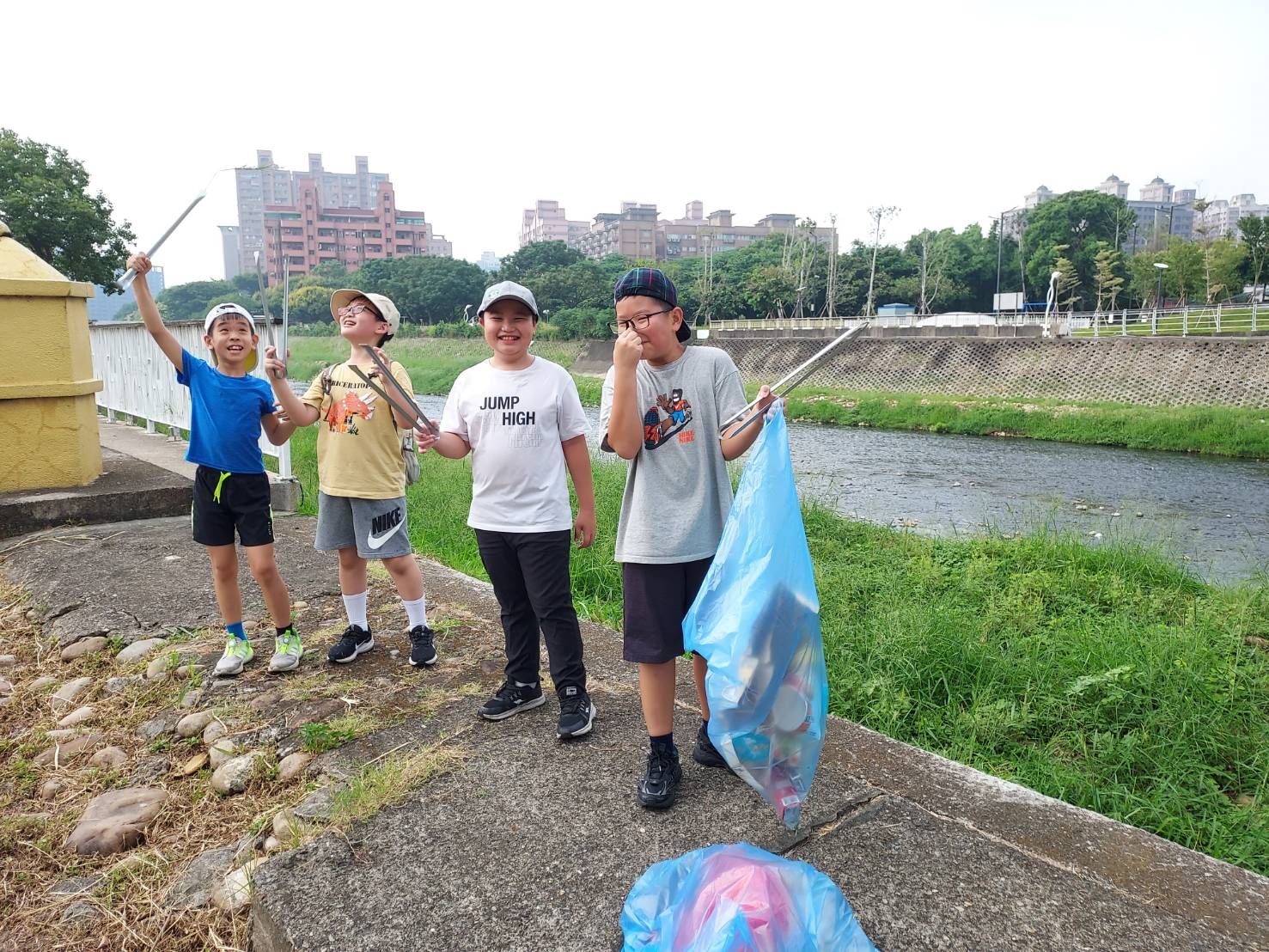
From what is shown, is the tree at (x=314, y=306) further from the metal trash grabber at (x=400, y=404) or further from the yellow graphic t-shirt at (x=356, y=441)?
the metal trash grabber at (x=400, y=404)

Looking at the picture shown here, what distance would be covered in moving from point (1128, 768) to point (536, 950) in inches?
93.3

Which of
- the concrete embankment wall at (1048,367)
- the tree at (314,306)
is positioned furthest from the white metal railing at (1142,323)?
the tree at (314,306)

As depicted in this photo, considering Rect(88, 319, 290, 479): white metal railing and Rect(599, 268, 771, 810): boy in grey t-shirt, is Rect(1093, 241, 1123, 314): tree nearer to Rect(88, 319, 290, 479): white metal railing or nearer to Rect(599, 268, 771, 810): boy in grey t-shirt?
Rect(88, 319, 290, 479): white metal railing

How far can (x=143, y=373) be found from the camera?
8.43 meters

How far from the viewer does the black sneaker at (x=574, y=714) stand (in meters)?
2.64

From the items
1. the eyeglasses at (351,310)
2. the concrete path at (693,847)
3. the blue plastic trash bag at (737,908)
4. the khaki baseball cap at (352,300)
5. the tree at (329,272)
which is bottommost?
the concrete path at (693,847)

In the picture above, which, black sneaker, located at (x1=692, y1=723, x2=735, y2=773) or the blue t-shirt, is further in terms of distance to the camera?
the blue t-shirt

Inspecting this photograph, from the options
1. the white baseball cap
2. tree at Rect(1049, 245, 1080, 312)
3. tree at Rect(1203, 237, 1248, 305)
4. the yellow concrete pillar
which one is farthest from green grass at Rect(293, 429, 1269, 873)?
tree at Rect(1049, 245, 1080, 312)

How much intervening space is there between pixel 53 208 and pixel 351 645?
24.2 m

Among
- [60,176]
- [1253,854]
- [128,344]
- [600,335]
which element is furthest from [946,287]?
[1253,854]

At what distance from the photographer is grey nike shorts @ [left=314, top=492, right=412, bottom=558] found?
126 inches

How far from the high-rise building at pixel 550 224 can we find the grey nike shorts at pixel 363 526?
113409mm

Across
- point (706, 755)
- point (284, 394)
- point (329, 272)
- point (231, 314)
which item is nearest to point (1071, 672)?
point (706, 755)

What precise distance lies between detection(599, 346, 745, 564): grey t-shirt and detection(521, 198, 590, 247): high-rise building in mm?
114209
